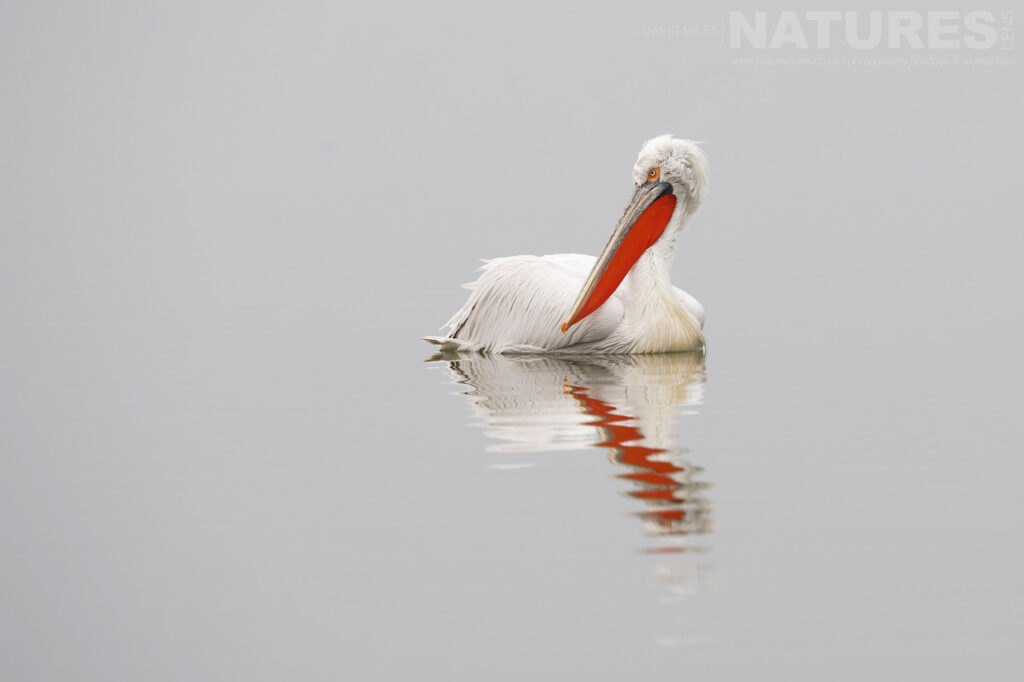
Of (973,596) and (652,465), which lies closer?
(973,596)

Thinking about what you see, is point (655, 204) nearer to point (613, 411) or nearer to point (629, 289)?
point (629, 289)

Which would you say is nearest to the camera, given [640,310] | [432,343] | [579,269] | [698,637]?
[698,637]

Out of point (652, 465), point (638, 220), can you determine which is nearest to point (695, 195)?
point (638, 220)

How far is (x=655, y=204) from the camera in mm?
8727

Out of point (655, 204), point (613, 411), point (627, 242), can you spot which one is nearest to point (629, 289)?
point (627, 242)

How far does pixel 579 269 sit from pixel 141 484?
4.61 m

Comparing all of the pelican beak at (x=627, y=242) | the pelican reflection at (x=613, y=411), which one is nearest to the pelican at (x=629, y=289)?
the pelican beak at (x=627, y=242)

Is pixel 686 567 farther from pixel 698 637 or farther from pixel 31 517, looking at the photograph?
pixel 31 517

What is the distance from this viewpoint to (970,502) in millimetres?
4531

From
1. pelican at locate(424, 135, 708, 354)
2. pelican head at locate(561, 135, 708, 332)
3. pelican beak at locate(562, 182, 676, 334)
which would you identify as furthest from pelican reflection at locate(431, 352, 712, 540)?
pelican head at locate(561, 135, 708, 332)

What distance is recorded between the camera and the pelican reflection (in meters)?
4.58

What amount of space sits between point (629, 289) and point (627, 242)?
311 millimetres

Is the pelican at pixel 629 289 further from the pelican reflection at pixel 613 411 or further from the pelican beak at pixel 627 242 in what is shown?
the pelican reflection at pixel 613 411

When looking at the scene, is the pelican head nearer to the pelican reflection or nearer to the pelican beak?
the pelican beak
